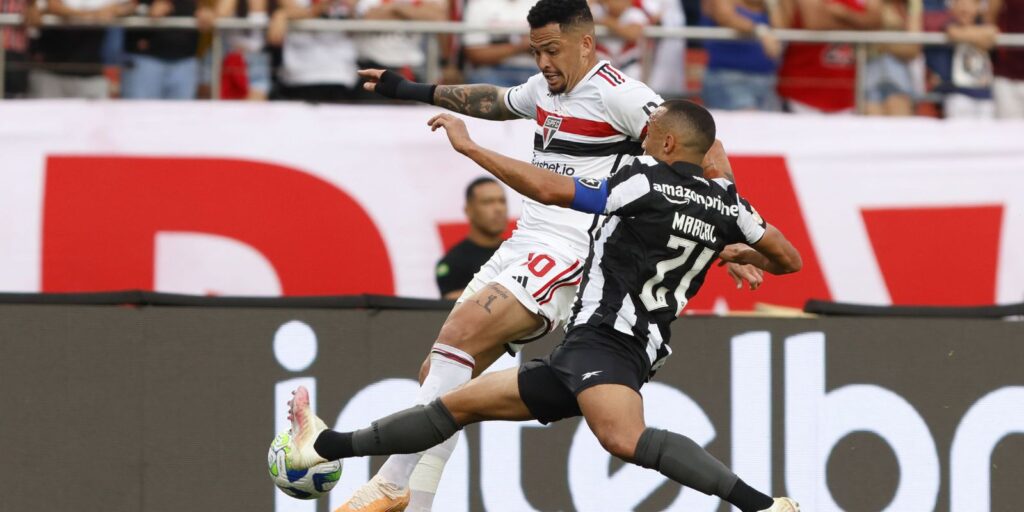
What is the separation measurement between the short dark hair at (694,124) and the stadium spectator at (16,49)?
6163 millimetres

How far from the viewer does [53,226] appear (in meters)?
11.9

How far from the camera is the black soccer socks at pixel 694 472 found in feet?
24.7

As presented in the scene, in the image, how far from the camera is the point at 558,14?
8352mm

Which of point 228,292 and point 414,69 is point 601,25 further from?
point 228,292

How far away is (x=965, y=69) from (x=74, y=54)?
6544 millimetres

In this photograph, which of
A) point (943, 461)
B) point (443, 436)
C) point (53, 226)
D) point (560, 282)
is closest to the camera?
point (443, 436)

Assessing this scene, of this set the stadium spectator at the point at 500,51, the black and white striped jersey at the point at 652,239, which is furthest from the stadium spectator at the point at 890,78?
the black and white striped jersey at the point at 652,239

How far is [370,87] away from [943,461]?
3924 millimetres

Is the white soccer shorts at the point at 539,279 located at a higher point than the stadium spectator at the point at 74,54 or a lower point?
lower

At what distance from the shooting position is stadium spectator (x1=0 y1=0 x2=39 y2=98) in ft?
39.9

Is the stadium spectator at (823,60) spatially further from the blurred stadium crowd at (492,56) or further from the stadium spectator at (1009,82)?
the stadium spectator at (1009,82)

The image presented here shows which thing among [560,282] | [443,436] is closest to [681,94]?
[560,282]

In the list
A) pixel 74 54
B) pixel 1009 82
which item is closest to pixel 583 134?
pixel 74 54

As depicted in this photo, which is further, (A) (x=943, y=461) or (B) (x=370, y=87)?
(A) (x=943, y=461)
